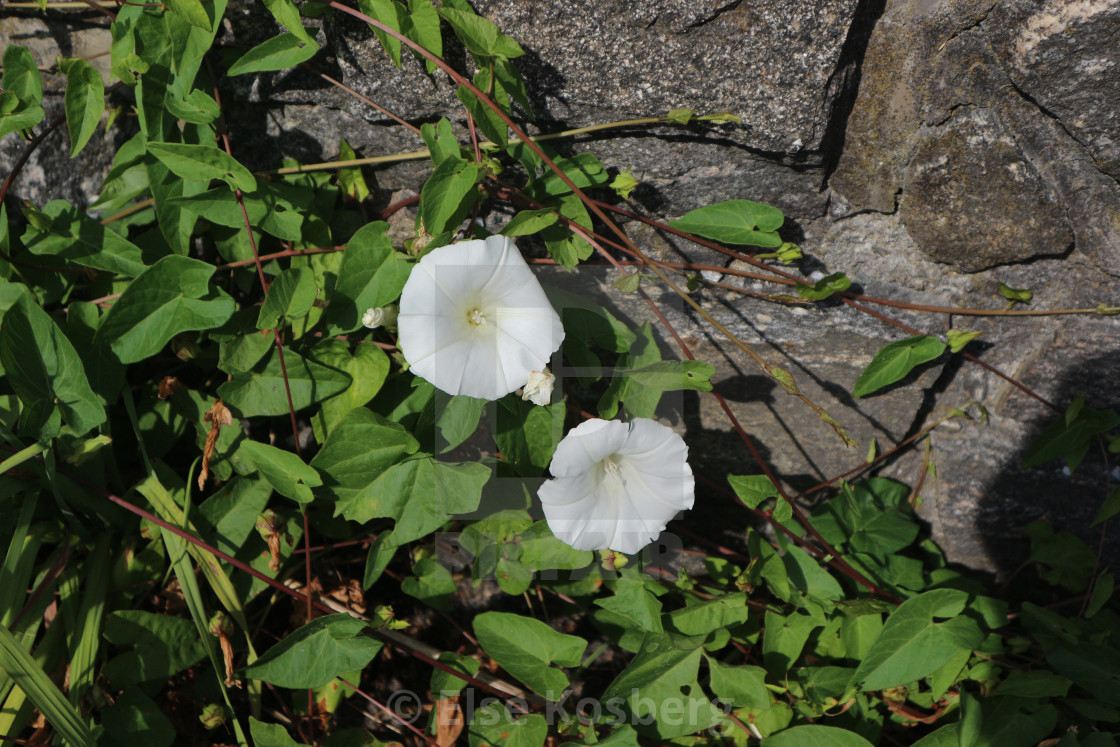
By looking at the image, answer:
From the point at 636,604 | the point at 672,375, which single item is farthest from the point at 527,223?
the point at 636,604

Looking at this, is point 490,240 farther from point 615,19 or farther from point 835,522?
point 835,522

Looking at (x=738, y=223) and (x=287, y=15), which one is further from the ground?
(x=287, y=15)

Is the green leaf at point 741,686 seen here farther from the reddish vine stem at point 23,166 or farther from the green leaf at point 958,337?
the reddish vine stem at point 23,166

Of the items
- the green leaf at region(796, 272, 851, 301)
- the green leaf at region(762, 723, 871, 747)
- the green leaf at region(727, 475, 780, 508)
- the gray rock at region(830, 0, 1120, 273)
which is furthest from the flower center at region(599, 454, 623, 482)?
the gray rock at region(830, 0, 1120, 273)

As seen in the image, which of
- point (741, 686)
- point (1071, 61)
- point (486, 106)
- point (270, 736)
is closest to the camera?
point (1071, 61)

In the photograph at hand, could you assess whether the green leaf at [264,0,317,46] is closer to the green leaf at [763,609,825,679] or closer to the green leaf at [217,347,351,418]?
the green leaf at [217,347,351,418]

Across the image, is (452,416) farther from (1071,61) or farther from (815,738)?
(1071,61)
